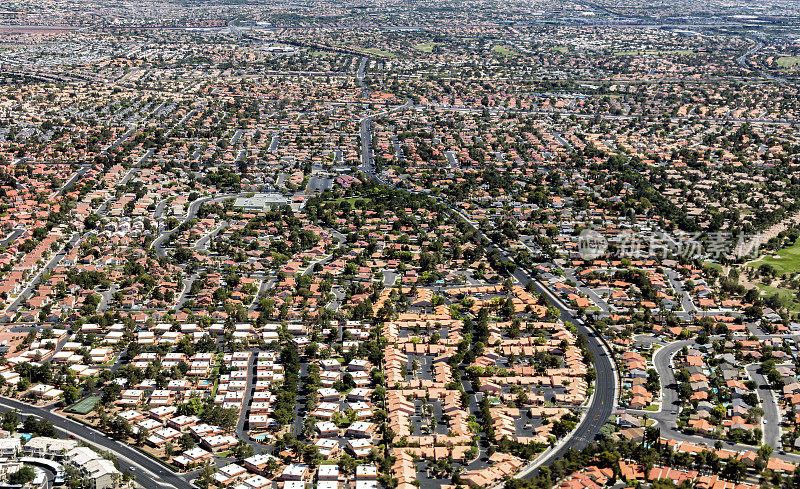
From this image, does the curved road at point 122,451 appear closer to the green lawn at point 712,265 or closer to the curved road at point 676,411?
the curved road at point 676,411

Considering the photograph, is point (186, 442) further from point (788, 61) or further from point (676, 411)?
point (788, 61)

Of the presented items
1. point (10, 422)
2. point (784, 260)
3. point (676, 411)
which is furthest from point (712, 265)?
point (10, 422)

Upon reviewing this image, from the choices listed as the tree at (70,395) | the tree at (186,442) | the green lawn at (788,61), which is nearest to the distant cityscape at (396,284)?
the tree at (186,442)

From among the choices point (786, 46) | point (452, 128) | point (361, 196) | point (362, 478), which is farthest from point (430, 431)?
point (786, 46)

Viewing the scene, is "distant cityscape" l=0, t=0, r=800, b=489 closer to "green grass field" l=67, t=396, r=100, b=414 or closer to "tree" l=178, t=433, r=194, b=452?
"green grass field" l=67, t=396, r=100, b=414

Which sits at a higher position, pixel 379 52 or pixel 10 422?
pixel 379 52

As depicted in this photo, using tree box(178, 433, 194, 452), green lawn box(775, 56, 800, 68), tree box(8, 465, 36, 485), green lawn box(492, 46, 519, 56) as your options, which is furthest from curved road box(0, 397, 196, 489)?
green lawn box(775, 56, 800, 68)
